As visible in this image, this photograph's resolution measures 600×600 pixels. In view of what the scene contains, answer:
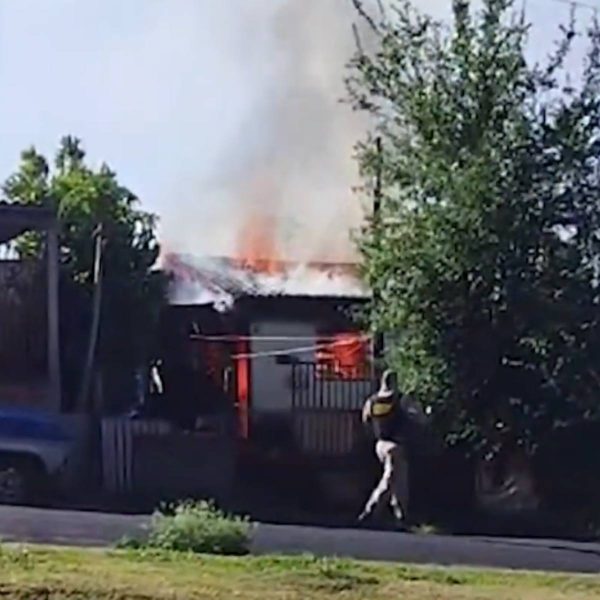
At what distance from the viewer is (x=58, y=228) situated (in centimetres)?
2597

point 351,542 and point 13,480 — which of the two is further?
point 13,480

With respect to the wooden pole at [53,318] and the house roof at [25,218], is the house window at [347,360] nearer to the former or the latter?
the wooden pole at [53,318]

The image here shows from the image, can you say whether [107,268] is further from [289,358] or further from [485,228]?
[485,228]

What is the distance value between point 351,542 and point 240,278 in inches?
861

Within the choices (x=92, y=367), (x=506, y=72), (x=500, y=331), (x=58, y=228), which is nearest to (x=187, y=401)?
(x=92, y=367)

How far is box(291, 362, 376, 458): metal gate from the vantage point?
24547 millimetres

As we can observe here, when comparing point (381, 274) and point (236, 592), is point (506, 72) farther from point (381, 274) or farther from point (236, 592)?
point (236, 592)

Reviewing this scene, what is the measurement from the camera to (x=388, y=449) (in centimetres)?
2286

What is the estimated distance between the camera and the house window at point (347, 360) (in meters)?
25.1

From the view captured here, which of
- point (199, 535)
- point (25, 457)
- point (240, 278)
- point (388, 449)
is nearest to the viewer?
point (199, 535)

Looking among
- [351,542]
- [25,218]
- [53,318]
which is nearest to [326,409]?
[53,318]

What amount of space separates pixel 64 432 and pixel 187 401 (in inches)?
116

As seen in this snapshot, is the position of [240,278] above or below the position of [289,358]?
above

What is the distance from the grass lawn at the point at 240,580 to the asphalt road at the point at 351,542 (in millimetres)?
2276
